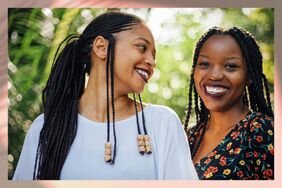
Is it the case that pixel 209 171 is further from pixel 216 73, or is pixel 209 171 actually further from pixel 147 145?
pixel 216 73

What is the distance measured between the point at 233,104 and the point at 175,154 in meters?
0.53

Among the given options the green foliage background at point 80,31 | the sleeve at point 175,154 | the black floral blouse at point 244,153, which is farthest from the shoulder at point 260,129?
the sleeve at point 175,154

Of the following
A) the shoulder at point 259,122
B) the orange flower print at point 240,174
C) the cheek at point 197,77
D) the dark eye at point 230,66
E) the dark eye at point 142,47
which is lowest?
the orange flower print at point 240,174

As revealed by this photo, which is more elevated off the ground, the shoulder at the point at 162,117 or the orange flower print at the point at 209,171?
the shoulder at the point at 162,117

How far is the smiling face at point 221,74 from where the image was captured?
8906mm

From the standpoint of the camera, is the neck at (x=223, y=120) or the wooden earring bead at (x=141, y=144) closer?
the wooden earring bead at (x=141, y=144)

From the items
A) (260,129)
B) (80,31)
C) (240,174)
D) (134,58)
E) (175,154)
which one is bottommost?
(240,174)

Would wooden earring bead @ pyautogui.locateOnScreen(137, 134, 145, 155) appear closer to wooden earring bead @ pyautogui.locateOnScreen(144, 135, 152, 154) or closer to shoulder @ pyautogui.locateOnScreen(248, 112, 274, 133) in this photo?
wooden earring bead @ pyautogui.locateOnScreen(144, 135, 152, 154)

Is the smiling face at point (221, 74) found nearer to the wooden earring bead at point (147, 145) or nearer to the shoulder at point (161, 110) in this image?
the shoulder at point (161, 110)

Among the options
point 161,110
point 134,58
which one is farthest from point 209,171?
point 134,58

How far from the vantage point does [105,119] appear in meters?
8.96

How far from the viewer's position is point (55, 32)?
9.00m

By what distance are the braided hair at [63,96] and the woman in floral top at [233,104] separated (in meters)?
0.57

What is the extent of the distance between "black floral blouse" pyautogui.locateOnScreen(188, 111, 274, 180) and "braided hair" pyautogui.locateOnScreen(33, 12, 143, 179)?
754 mm
